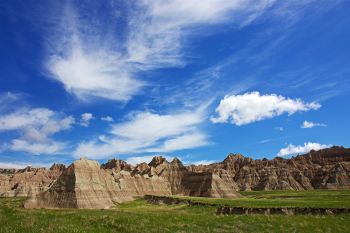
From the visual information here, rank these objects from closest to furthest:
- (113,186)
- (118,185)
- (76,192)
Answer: (76,192) → (113,186) → (118,185)

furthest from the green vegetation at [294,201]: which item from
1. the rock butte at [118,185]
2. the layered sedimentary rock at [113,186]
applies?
the rock butte at [118,185]

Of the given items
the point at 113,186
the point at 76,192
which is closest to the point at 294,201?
the point at 76,192

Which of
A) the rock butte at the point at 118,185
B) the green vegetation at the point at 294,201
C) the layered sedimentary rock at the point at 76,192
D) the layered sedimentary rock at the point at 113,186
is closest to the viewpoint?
the green vegetation at the point at 294,201

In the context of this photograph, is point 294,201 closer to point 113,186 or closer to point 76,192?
point 76,192

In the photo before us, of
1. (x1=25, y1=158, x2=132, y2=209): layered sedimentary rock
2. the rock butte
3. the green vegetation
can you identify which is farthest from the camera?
the rock butte

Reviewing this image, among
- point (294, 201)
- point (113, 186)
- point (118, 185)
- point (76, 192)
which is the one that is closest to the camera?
point (294, 201)

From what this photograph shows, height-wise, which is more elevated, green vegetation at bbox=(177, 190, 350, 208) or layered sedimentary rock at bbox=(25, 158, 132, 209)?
layered sedimentary rock at bbox=(25, 158, 132, 209)

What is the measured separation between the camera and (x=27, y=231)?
842 inches

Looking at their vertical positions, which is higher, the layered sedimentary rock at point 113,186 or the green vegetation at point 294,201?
the layered sedimentary rock at point 113,186

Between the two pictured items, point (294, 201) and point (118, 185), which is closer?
point (294, 201)

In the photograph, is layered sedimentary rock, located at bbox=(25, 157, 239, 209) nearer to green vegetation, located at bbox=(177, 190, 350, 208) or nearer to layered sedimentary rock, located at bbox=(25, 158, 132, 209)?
layered sedimentary rock, located at bbox=(25, 158, 132, 209)

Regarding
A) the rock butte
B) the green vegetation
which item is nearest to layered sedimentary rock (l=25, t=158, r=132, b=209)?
the rock butte

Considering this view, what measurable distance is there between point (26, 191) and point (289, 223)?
602 ft

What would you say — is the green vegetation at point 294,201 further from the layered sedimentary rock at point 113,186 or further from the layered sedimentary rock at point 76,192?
the layered sedimentary rock at point 76,192
